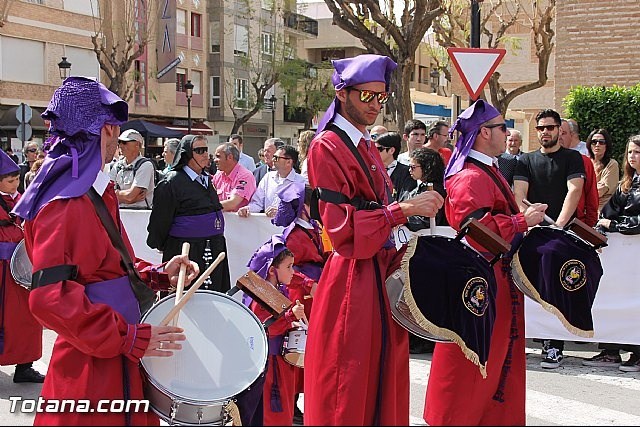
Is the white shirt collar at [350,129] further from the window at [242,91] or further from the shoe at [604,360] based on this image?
the window at [242,91]

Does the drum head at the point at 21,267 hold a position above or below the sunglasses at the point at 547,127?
below

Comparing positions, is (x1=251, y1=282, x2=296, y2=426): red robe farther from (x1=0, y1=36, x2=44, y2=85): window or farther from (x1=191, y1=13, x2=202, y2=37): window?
(x1=191, y1=13, x2=202, y2=37): window

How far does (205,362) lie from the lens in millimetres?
3260

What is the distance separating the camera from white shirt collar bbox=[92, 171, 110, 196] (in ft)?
10.4


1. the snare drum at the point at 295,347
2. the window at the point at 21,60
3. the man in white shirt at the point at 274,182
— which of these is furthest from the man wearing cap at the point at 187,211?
the window at the point at 21,60

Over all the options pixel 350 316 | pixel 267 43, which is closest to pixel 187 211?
pixel 350 316

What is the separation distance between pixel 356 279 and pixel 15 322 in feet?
14.2

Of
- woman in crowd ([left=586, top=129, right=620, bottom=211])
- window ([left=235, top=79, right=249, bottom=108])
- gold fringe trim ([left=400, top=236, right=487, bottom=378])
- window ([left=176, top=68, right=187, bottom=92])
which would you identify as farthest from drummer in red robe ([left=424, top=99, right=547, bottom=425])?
window ([left=235, top=79, right=249, bottom=108])

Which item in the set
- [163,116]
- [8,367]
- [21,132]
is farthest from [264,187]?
[163,116]

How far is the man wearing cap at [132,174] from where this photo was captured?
9219mm

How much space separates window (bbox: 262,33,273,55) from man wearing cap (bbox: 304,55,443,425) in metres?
51.8

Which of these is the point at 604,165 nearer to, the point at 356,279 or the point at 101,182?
the point at 356,279

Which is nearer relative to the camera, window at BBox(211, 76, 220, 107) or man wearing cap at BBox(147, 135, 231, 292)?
man wearing cap at BBox(147, 135, 231, 292)

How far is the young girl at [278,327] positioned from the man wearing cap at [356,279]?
1088 mm
